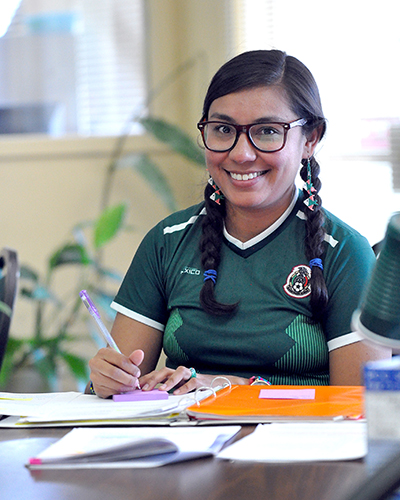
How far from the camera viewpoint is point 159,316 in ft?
5.35

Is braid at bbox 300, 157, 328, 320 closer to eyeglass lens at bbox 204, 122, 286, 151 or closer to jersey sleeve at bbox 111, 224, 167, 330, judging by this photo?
eyeglass lens at bbox 204, 122, 286, 151

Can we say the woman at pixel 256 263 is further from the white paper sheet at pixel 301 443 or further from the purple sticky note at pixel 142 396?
the white paper sheet at pixel 301 443

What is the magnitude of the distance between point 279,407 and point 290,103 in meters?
0.76

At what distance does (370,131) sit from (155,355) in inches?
57.7

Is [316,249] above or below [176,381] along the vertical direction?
above

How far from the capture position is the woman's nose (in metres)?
1.51

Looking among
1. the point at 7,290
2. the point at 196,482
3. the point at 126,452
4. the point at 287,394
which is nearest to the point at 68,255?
the point at 7,290

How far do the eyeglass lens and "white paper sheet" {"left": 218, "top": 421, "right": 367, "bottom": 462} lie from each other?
2.36 feet

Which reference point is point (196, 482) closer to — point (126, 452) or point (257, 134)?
point (126, 452)

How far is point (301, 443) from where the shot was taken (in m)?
0.88

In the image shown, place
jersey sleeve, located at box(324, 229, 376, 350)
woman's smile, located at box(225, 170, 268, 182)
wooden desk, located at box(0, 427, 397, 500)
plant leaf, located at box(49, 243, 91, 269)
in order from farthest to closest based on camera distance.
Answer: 1. plant leaf, located at box(49, 243, 91, 269)
2. woman's smile, located at box(225, 170, 268, 182)
3. jersey sleeve, located at box(324, 229, 376, 350)
4. wooden desk, located at box(0, 427, 397, 500)

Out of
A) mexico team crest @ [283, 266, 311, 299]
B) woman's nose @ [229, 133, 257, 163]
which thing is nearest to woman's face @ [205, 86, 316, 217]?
woman's nose @ [229, 133, 257, 163]

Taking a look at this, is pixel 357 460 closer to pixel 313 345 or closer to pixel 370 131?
pixel 313 345

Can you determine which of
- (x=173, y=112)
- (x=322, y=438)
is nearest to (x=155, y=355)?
(x=322, y=438)
